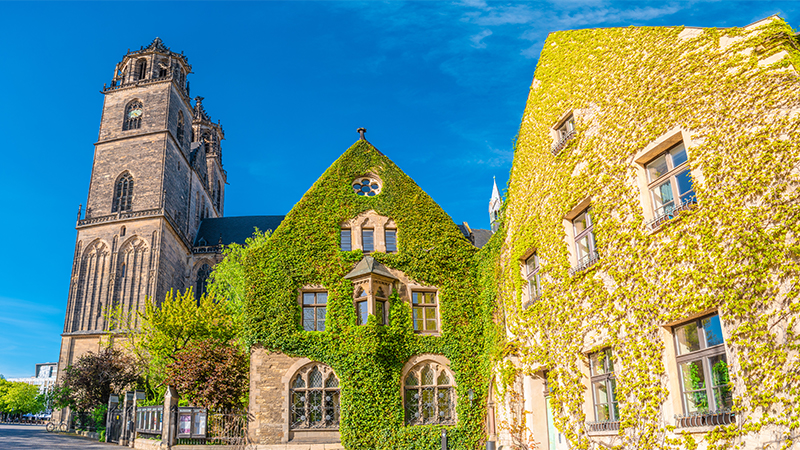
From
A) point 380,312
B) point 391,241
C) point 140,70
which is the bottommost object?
point 380,312

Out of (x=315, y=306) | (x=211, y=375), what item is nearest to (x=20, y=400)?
(x=211, y=375)

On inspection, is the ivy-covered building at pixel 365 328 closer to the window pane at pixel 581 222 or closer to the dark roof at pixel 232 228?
the window pane at pixel 581 222

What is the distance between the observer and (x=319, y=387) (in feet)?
59.5

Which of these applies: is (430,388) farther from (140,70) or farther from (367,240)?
(140,70)

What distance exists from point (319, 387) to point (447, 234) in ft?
22.2

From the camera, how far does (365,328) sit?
18172 mm

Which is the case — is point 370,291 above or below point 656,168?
below

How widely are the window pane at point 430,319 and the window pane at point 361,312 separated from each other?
6.91 feet

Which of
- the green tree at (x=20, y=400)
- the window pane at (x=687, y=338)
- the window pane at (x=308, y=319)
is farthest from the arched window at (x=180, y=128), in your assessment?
the green tree at (x=20, y=400)

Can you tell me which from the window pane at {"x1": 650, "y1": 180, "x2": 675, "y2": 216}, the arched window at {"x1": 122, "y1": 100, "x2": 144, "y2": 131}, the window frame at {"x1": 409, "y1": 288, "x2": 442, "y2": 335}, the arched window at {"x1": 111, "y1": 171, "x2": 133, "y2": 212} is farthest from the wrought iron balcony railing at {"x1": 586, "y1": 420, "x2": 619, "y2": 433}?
the arched window at {"x1": 122, "y1": 100, "x2": 144, "y2": 131}

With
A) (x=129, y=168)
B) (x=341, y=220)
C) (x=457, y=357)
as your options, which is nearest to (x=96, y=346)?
(x=129, y=168)

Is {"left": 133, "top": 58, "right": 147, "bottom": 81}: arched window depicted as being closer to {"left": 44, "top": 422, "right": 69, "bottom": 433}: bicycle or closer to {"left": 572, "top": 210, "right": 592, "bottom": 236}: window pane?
{"left": 44, "top": 422, "right": 69, "bottom": 433}: bicycle

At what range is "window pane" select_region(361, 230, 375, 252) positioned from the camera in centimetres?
2014

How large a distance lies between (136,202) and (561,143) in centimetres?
4552
